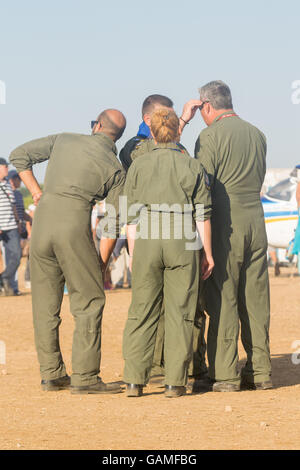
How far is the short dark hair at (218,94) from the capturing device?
7051 millimetres

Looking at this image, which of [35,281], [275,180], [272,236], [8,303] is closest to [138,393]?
[35,281]

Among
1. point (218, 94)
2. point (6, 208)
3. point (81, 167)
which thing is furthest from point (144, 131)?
Result: point (6, 208)

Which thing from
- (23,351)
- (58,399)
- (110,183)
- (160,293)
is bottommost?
(23,351)

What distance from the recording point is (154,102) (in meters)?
7.31

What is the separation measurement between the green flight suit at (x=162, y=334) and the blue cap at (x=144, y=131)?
0.09m

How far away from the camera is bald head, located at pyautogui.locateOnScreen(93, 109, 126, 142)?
22.9ft

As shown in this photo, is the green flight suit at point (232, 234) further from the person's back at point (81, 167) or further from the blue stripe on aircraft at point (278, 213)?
the blue stripe on aircraft at point (278, 213)

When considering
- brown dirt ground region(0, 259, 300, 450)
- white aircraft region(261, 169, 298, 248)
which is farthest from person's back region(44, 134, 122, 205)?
white aircraft region(261, 169, 298, 248)

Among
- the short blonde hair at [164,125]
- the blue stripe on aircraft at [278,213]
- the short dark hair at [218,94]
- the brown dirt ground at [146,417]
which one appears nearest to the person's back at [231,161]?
the short dark hair at [218,94]

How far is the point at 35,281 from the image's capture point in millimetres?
6969

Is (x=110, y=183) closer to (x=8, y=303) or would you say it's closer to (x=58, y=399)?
(x=58, y=399)

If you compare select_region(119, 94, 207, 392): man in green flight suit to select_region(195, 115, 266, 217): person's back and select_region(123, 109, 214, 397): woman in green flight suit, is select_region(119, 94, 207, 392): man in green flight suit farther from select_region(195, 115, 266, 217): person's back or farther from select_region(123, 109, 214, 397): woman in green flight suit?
select_region(123, 109, 214, 397): woman in green flight suit

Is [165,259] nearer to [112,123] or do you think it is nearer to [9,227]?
[112,123]
